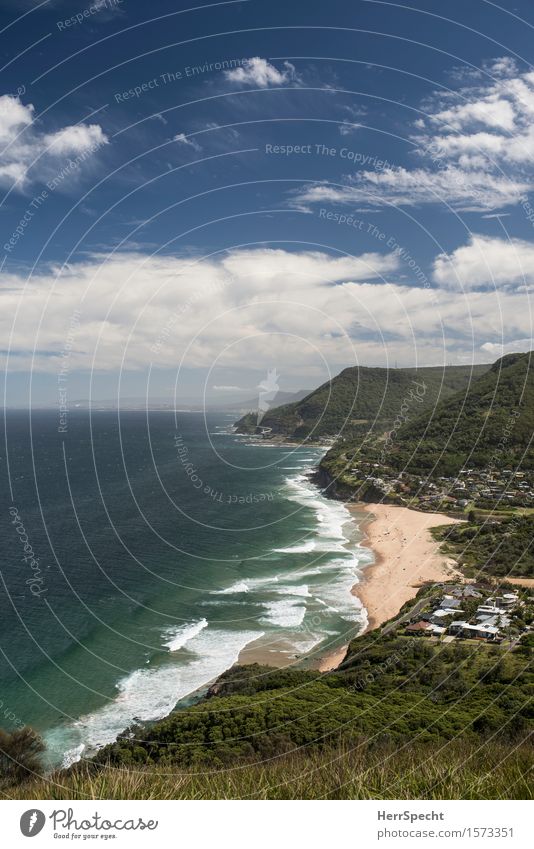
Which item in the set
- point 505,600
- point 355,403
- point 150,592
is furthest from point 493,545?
point 355,403

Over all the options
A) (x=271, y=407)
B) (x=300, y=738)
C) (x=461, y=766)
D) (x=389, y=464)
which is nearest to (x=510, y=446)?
(x=389, y=464)

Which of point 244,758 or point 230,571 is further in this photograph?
point 230,571

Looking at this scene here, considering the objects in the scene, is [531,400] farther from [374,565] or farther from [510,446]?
[374,565]

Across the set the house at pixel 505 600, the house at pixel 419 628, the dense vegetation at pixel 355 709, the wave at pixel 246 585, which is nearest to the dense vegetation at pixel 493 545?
the house at pixel 505 600

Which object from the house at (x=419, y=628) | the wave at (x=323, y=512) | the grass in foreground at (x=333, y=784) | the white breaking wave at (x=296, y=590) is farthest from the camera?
the wave at (x=323, y=512)

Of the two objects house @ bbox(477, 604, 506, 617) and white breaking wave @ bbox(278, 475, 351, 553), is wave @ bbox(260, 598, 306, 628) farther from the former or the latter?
white breaking wave @ bbox(278, 475, 351, 553)

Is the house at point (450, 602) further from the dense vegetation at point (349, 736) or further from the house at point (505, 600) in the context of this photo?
the dense vegetation at point (349, 736)
